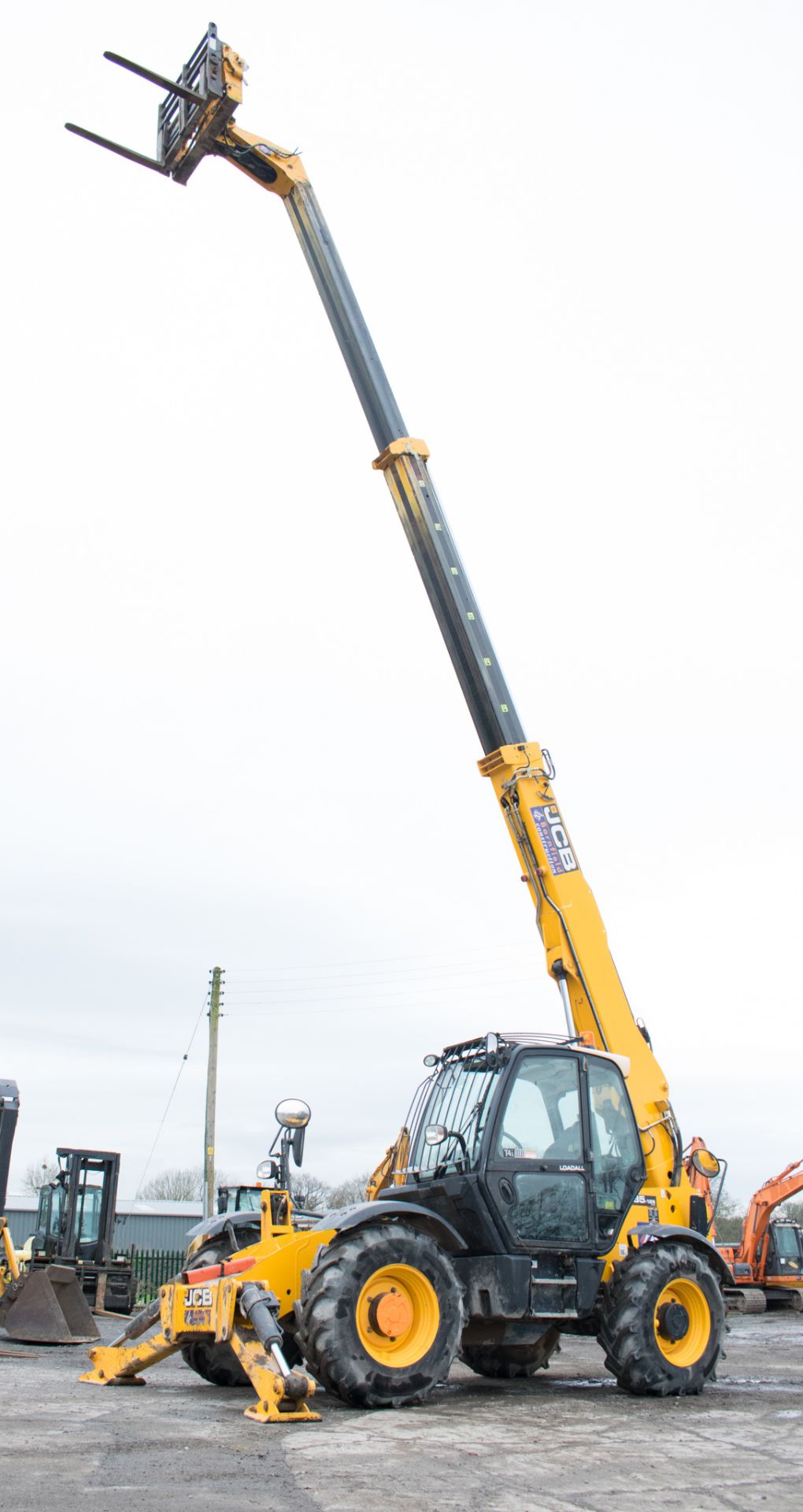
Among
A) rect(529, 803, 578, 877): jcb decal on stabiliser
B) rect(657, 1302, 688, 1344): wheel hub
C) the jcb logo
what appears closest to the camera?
the jcb logo

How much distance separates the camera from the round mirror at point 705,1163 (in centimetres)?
988

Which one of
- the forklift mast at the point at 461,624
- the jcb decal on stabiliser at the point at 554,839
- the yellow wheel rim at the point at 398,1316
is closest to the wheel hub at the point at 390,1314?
the yellow wheel rim at the point at 398,1316

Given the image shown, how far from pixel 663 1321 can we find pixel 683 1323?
0.20m

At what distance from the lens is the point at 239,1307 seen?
25.5 feet

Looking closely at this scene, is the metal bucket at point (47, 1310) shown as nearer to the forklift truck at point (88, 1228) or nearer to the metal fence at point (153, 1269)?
the forklift truck at point (88, 1228)

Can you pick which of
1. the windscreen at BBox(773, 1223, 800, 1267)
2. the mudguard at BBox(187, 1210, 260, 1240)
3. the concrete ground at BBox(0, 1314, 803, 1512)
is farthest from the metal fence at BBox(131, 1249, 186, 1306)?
the concrete ground at BBox(0, 1314, 803, 1512)

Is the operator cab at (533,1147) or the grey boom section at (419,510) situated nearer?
the operator cab at (533,1147)

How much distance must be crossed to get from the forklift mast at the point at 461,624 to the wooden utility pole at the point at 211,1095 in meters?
20.2

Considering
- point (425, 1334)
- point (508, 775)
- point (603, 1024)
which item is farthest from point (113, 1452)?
point (508, 775)

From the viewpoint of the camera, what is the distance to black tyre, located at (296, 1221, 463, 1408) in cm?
735

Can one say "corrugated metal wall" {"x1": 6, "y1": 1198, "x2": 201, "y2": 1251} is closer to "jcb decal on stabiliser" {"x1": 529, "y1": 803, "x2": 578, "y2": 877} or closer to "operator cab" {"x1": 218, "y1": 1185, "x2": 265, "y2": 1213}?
"operator cab" {"x1": 218, "y1": 1185, "x2": 265, "y2": 1213}

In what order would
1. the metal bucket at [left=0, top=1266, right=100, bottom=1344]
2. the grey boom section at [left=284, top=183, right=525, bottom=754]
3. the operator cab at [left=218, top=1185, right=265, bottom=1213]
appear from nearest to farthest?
the grey boom section at [left=284, top=183, right=525, bottom=754], the metal bucket at [left=0, top=1266, right=100, bottom=1344], the operator cab at [left=218, top=1185, right=265, bottom=1213]

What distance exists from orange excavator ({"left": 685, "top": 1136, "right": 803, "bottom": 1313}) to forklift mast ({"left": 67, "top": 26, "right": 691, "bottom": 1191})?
54.7ft

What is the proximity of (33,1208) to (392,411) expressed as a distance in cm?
5097
